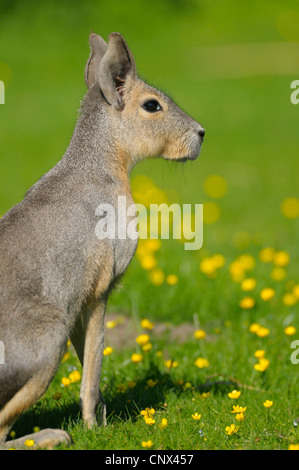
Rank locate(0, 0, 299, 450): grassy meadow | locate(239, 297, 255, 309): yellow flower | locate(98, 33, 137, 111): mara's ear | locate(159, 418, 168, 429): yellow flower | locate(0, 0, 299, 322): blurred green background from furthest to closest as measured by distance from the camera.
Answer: locate(0, 0, 299, 322): blurred green background
locate(239, 297, 255, 309): yellow flower
locate(0, 0, 299, 450): grassy meadow
locate(98, 33, 137, 111): mara's ear
locate(159, 418, 168, 429): yellow flower

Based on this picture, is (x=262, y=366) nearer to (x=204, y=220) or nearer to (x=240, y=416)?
(x=240, y=416)

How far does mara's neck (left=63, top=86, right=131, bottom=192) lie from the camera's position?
13.9ft

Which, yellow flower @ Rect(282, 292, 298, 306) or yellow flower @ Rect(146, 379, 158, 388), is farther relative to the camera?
yellow flower @ Rect(282, 292, 298, 306)

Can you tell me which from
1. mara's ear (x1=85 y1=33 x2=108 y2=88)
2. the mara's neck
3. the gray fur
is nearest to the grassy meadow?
the gray fur

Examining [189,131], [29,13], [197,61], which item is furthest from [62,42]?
[189,131]

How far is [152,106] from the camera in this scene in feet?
14.7

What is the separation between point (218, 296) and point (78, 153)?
95.2 inches

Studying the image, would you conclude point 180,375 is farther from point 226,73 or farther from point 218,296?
point 226,73

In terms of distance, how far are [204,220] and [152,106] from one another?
12.7ft

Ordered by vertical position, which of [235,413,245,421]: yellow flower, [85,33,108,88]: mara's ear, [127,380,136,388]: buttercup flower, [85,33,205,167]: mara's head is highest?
[85,33,108,88]: mara's ear

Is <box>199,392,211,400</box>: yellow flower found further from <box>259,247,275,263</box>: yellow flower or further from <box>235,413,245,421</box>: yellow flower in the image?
<box>259,247,275,263</box>: yellow flower

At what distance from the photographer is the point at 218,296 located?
624 cm

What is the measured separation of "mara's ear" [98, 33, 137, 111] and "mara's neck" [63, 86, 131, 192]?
0.09 metres

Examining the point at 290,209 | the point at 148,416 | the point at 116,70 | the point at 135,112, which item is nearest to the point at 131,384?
the point at 148,416
